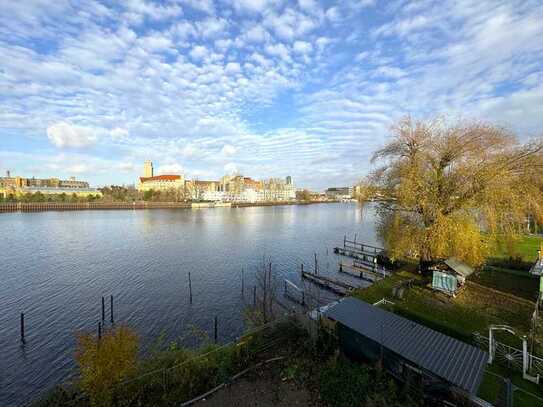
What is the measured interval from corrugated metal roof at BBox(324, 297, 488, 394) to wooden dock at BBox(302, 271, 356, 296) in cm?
1304

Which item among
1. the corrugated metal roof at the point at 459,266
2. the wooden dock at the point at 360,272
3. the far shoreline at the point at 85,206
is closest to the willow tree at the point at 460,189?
the corrugated metal roof at the point at 459,266

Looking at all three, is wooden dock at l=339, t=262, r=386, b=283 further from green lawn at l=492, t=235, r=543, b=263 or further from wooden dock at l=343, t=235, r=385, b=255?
green lawn at l=492, t=235, r=543, b=263

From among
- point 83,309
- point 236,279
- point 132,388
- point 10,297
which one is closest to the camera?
point 132,388

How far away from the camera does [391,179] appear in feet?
64.1

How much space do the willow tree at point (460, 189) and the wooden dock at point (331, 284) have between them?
5685 millimetres

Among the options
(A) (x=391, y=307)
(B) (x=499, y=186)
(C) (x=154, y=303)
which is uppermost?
(B) (x=499, y=186)

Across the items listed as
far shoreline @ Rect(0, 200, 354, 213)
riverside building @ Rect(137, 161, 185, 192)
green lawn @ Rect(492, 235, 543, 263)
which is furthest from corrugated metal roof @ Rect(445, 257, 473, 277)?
riverside building @ Rect(137, 161, 185, 192)

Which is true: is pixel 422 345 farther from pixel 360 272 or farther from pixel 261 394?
pixel 360 272

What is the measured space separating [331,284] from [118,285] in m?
19.4

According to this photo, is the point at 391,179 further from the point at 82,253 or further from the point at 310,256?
the point at 82,253

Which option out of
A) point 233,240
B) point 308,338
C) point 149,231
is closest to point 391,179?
point 308,338

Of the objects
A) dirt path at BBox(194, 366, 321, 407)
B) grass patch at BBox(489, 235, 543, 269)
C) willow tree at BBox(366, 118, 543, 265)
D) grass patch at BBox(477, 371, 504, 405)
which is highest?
willow tree at BBox(366, 118, 543, 265)

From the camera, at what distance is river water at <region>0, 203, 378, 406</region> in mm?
14234

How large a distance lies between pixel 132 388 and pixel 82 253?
3321 cm
